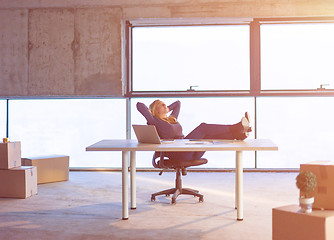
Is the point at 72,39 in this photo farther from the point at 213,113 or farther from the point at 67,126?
the point at 213,113

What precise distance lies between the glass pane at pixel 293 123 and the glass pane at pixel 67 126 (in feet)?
7.58

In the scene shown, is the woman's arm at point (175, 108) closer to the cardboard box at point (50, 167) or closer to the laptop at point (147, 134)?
the laptop at point (147, 134)

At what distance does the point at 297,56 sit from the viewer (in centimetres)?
656

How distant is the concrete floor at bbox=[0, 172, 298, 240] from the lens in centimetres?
293

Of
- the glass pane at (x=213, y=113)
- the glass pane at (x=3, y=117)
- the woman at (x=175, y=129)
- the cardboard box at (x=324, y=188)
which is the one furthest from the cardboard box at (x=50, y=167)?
the cardboard box at (x=324, y=188)

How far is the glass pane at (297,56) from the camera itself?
6176mm

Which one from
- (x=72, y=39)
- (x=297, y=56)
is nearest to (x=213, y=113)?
(x=297, y=56)

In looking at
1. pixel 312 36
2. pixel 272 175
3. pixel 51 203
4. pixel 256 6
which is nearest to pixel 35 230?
pixel 51 203

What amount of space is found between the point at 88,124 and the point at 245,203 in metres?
4.24

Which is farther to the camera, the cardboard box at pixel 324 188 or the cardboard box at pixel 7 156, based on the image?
the cardboard box at pixel 7 156

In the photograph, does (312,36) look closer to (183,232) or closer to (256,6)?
(256,6)

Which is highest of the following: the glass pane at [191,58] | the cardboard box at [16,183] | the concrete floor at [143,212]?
the glass pane at [191,58]

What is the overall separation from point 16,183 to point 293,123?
537 cm

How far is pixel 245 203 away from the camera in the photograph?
3.93 meters
